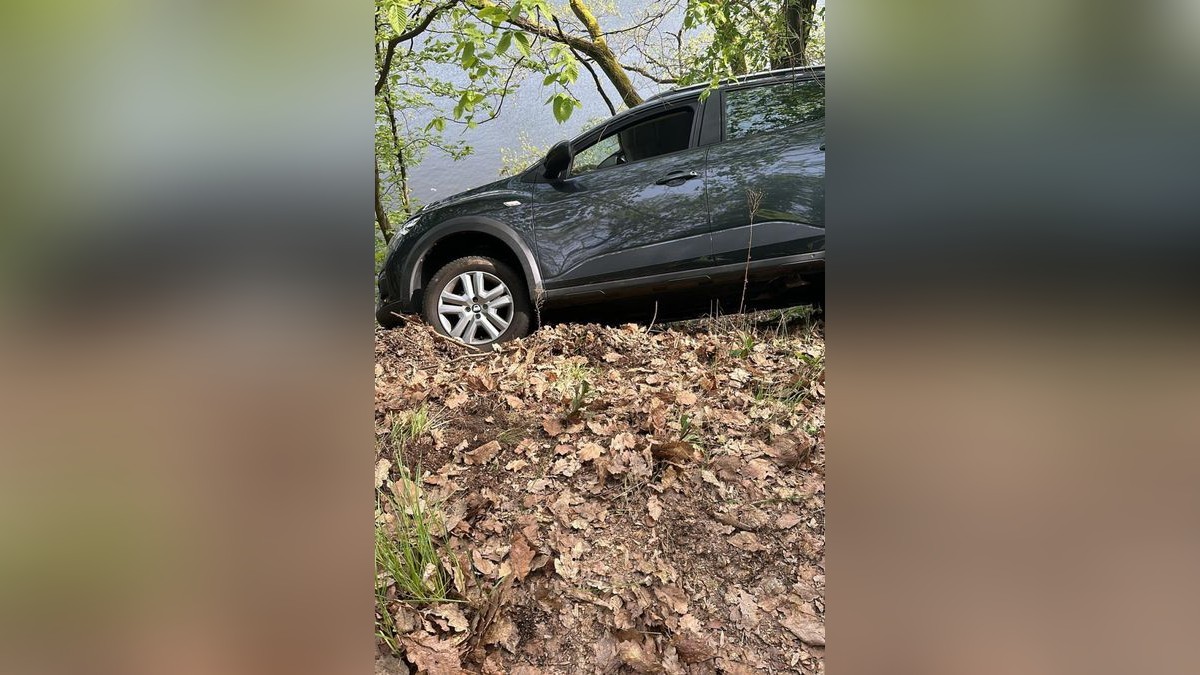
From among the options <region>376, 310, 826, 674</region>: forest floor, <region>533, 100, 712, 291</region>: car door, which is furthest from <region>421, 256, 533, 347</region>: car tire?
<region>376, 310, 826, 674</region>: forest floor

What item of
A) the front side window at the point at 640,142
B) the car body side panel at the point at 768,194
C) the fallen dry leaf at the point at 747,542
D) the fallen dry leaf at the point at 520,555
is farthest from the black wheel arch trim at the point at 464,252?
the fallen dry leaf at the point at 747,542

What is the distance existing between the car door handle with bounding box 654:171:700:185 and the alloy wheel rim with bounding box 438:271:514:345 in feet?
4.08

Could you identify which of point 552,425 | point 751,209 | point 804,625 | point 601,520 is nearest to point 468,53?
point 552,425

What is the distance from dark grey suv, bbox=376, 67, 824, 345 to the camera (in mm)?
3904

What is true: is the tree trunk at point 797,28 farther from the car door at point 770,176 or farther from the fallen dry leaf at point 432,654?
the fallen dry leaf at point 432,654

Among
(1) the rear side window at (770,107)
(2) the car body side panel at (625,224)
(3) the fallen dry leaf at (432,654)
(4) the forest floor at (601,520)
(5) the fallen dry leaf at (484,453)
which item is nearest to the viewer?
(3) the fallen dry leaf at (432,654)

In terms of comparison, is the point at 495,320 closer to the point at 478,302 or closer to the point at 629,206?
the point at 478,302

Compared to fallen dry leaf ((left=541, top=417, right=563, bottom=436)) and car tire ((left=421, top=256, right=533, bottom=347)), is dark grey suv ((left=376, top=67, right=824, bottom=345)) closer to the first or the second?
car tire ((left=421, top=256, right=533, bottom=347))

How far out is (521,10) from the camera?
2258mm

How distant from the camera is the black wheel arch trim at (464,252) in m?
4.31

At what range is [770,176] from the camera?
392 centimetres

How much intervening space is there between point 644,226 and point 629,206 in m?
0.18

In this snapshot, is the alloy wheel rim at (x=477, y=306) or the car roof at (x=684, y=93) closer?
the car roof at (x=684, y=93)
